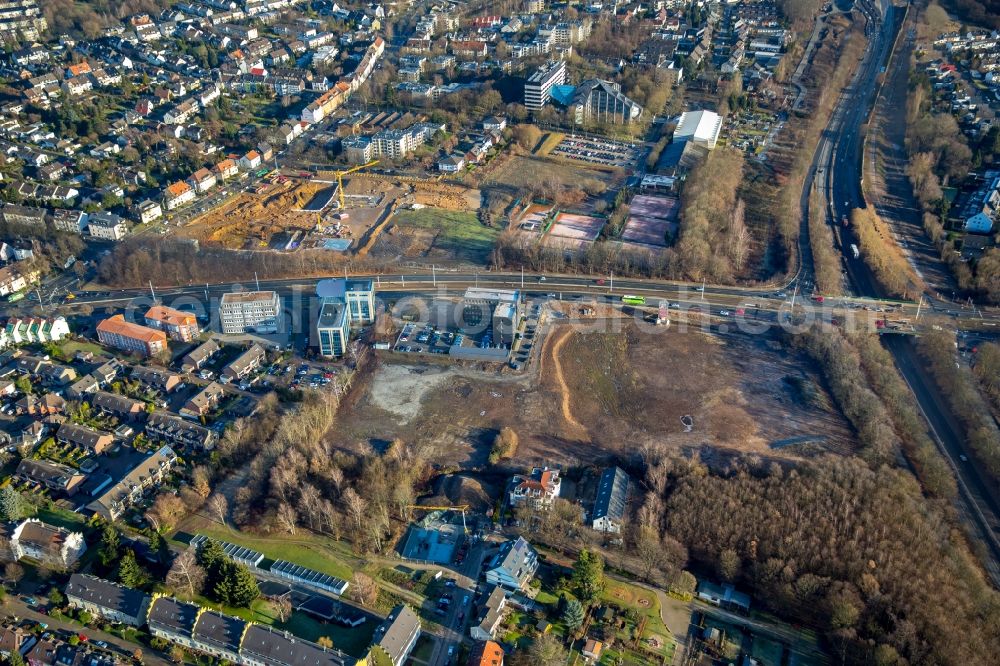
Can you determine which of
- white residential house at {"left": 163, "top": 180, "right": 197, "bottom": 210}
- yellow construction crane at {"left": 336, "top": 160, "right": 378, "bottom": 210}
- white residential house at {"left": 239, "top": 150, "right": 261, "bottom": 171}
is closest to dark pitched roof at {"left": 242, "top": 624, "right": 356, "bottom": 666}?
yellow construction crane at {"left": 336, "top": 160, "right": 378, "bottom": 210}

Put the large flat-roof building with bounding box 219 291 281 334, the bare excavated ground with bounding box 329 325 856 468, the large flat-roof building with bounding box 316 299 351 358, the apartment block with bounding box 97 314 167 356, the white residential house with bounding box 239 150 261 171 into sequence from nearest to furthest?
the bare excavated ground with bounding box 329 325 856 468
the large flat-roof building with bounding box 316 299 351 358
the apartment block with bounding box 97 314 167 356
the large flat-roof building with bounding box 219 291 281 334
the white residential house with bounding box 239 150 261 171

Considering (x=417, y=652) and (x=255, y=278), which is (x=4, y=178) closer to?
(x=255, y=278)

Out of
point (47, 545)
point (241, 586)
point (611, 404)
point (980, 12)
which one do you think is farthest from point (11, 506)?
point (980, 12)

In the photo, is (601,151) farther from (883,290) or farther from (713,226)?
(883,290)

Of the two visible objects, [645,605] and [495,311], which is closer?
[645,605]

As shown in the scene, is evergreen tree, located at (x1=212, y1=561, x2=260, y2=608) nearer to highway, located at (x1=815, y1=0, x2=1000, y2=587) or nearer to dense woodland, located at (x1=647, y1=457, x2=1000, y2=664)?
dense woodland, located at (x1=647, y1=457, x2=1000, y2=664)

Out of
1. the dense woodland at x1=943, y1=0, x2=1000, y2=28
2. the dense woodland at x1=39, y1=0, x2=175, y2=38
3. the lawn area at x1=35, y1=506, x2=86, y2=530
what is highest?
the dense woodland at x1=943, y1=0, x2=1000, y2=28
